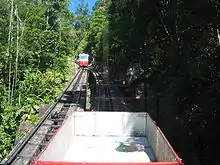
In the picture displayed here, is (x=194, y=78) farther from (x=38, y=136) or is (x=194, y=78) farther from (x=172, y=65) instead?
(x=38, y=136)

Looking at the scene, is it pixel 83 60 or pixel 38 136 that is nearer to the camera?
pixel 38 136

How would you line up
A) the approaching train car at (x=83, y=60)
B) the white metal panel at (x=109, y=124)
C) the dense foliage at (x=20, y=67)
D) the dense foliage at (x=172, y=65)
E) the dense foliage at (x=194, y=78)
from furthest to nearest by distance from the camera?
the approaching train car at (x=83, y=60), the dense foliage at (x=20, y=67), the white metal panel at (x=109, y=124), the dense foliage at (x=172, y=65), the dense foliage at (x=194, y=78)

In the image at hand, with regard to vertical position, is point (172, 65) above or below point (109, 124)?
above

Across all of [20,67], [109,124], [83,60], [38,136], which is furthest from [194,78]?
[83,60]

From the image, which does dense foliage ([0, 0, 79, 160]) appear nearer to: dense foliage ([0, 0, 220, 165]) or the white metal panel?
dense foliage ([0, 0, 220, 165])

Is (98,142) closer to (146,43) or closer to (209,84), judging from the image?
(209,84)

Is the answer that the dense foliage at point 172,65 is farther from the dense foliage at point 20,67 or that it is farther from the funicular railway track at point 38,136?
the funicular railway track at point 38,136

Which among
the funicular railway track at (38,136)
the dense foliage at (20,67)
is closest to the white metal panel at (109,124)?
the funicular railway track at (38,136)

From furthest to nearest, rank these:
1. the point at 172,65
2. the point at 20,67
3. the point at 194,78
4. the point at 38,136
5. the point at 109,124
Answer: the point at 20,67 → the point at 38,136 → the point at 109,124 → the point at 172,65 → the point at 194,78

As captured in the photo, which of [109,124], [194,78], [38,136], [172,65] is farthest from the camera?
[38,136]

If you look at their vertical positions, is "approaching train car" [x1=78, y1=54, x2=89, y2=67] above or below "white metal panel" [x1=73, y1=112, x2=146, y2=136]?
above

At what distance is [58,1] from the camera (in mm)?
54312

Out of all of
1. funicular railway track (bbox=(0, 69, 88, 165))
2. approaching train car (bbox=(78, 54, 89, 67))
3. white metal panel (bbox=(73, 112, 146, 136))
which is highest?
approaching train car (bbox=(78, 54, 89, 67))

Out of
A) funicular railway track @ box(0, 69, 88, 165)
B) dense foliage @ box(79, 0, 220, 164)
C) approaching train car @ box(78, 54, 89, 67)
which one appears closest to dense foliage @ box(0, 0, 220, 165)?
dense foliage @ box(79, 0, 220, 164)
